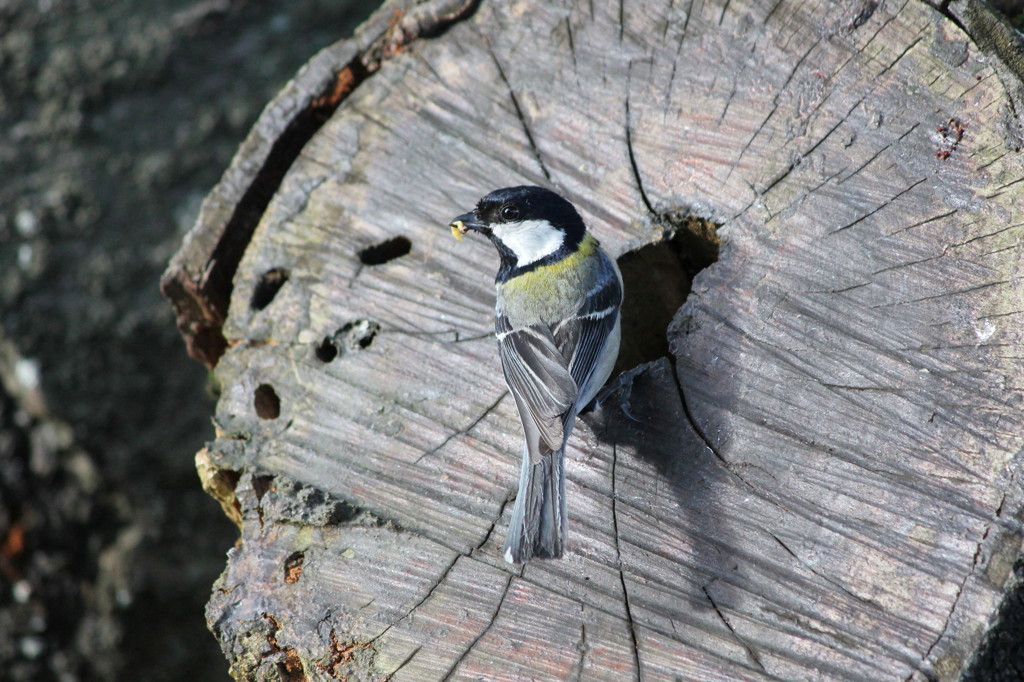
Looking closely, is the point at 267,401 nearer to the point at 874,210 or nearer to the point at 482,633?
the point at 482,633

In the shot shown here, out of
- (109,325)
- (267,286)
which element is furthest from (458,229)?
(109,325)

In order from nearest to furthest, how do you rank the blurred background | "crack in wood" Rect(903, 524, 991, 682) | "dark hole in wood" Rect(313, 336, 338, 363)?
1. "crack in wood" Rect(903, 524, 991, 682)
2. "dark hole in wood" Rect(313, 336, 338, 363)
3. the blurred background

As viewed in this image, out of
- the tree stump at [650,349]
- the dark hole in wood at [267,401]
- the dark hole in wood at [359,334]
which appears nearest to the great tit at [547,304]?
the tree stump at [650,349]

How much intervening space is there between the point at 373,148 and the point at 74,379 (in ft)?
7.88

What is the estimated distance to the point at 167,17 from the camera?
190 inches

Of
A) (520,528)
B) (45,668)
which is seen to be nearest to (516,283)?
(520,528)

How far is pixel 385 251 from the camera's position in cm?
285

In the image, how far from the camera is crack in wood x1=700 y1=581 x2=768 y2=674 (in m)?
1.89

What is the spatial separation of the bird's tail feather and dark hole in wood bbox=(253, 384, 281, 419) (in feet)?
2.98

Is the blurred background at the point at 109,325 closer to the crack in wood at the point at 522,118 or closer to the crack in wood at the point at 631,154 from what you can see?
the crack in wood at the point at 522,118

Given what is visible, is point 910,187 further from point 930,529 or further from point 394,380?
point 394,380

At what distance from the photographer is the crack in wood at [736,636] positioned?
189cm

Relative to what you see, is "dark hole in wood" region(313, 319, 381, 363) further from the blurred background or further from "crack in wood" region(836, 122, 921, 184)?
the blurred background

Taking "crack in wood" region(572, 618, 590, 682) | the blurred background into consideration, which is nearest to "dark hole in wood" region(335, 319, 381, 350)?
"crack in wood" region(572, 618, 590, 682)
